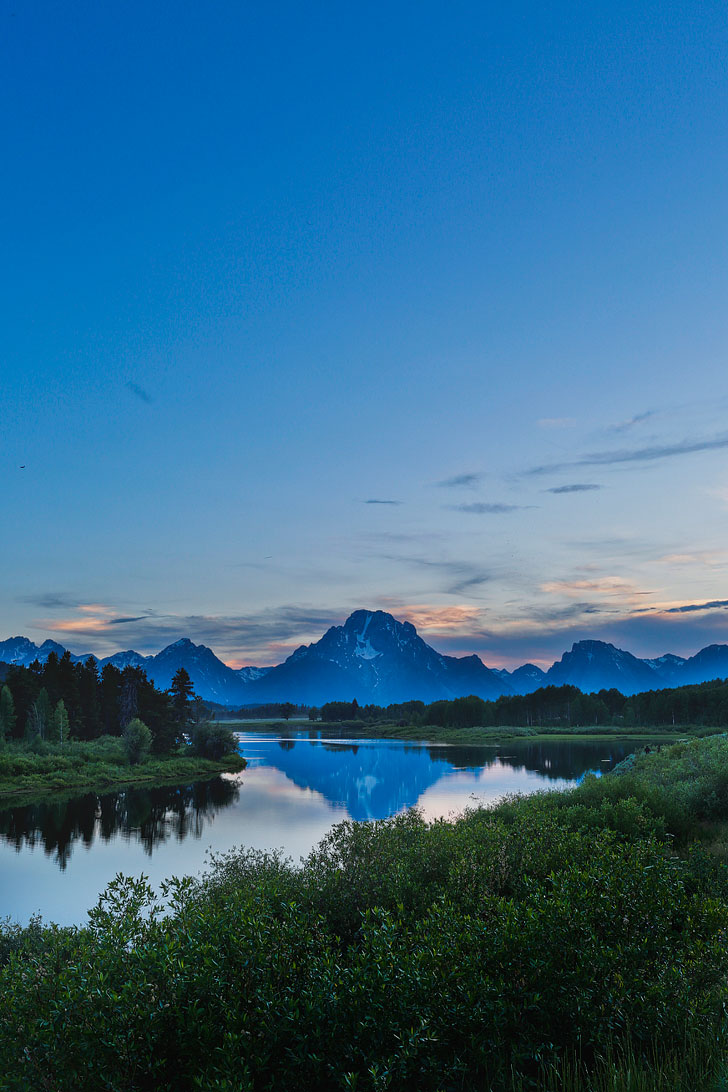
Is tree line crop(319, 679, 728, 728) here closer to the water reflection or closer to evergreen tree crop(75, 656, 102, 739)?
the water reflection

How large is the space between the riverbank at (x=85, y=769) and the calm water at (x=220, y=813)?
470 cm

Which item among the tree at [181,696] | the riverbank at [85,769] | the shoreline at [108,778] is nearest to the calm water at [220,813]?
the shoreline at [108,778]

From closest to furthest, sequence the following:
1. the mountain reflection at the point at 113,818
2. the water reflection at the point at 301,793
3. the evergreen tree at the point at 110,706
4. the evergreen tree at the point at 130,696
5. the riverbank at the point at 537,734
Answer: the mountain reflection at the point at 113,818, the water reflection at the point at 301,793, the evergreen tree at the point at 130,696, the evergreen tree at the point at 110,706, the riverbank at the point at 537,734

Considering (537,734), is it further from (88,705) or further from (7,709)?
(7,709)

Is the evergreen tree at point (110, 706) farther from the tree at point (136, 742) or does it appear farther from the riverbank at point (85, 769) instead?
the tree at point (136, 742)

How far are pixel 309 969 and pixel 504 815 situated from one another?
21145mm

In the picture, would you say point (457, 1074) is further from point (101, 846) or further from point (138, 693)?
point (138, 693)

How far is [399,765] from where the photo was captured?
289 ft

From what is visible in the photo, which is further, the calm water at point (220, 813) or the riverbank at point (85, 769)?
the riverbank at point (85, 769)

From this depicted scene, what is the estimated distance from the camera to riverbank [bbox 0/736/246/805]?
64500 mm

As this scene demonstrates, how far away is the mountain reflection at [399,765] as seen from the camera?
5997 centimetres

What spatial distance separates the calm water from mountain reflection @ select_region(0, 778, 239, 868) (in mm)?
83

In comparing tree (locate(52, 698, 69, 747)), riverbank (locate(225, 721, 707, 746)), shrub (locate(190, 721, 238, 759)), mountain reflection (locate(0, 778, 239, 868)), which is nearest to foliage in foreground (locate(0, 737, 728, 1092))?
mountain reflection (locate(0, 778, 239, 868))

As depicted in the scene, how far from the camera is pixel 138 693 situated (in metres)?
98.5
